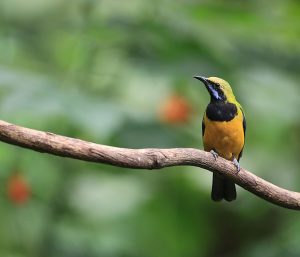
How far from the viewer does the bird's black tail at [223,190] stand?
474 centimetres

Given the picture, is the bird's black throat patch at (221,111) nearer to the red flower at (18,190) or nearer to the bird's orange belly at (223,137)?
the bird's orange belly at (223,137)

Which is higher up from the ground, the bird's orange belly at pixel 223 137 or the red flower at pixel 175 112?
the red flower at pixel 175 112

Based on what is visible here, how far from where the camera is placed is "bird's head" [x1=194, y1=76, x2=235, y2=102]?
458 cm

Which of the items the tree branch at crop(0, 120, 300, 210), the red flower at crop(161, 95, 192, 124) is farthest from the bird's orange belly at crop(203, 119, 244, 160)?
the tree branch at crop(0, 120, 300, 210)

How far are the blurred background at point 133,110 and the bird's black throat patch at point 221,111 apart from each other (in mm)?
543

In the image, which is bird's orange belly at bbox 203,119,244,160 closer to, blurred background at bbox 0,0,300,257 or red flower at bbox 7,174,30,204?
blurred background at bbox 0,0,300,257

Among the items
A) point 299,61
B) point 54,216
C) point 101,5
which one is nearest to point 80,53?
point 101,5

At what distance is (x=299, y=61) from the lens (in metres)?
6.35

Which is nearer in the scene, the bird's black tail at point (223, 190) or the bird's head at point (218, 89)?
the bird's head at point (218, 89)

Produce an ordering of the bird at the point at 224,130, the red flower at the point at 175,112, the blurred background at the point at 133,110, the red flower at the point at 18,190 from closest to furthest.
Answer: the bird at the point at 224,130 → the red flower at the point at 18,190 → the blurred background at the point at 133,110 → the red flower at the point at 175,112

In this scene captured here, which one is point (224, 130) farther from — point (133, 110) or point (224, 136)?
point (133, 110)

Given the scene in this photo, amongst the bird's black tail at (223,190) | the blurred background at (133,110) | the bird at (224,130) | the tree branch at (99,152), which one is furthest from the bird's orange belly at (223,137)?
the tree branch at (99,152)

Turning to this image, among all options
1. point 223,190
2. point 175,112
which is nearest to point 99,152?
point 223,190

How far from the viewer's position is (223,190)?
482 centimetres
